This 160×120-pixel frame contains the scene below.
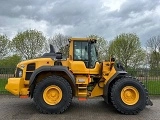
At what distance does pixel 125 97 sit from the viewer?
10.1m

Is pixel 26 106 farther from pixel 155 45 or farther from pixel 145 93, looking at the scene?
pixel 155 45

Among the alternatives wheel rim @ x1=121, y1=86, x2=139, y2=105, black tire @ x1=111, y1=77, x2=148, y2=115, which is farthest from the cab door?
wheel rim @ x1=121, y1=86, x2=139, y2=105

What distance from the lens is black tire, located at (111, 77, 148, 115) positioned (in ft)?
32.5

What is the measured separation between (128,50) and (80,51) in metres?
29.6

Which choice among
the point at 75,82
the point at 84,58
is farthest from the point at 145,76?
the point at 75,82

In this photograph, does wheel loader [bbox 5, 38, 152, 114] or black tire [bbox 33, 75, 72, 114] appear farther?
wheel loader [bbox 5, 38, 152, 114]

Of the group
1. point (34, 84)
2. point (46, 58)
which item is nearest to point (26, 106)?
point (34, 84)

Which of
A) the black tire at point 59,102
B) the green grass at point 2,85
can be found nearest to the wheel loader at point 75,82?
the black tire at point 59,102

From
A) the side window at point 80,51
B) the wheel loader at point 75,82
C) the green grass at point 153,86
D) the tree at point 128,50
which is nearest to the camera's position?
the wheel loader at point 75,82

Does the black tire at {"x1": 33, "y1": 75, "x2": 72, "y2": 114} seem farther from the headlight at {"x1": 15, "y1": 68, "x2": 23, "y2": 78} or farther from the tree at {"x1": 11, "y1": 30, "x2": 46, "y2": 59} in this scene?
the tree at {"x1": 11, "y1": 30, "x2": 46, "y2": 59}

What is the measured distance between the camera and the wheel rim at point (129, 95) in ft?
33.1

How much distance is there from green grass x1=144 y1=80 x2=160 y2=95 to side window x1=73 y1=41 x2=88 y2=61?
18.5 ft

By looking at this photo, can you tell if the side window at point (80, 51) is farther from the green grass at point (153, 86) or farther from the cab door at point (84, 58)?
the green grass at point (153, 86)

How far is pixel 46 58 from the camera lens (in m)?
10.8
